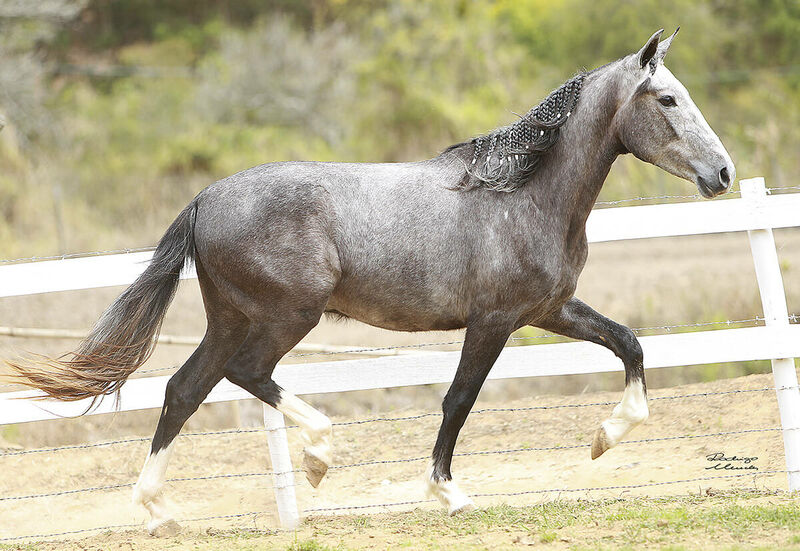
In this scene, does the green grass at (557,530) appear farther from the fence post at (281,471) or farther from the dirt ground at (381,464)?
the dirt ground at (381,464)

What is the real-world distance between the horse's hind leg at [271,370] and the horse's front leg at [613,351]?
1.27 meters

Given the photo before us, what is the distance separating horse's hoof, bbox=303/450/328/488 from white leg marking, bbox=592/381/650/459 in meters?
1.46

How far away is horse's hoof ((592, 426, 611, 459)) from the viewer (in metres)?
5.00

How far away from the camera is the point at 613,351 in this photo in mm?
5082

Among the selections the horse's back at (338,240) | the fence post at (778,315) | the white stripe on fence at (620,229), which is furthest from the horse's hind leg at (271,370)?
the fence post at (778,315)

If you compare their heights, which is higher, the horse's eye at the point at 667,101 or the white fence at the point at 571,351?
the horse's eye at the point at 667,101

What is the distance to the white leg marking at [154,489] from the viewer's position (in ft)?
15.7

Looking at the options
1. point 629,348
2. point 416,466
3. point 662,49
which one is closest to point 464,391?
point 629,348

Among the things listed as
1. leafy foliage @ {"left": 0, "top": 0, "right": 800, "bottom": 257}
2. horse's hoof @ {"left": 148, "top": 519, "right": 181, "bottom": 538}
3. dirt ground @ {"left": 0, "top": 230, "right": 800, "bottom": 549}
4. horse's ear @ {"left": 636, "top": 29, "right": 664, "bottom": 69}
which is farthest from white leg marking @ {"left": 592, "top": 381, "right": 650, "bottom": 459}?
leafy foliage @ {"left": 0, "top": 0, "right": 800, "bottom": 257}

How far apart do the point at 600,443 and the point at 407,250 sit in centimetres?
148

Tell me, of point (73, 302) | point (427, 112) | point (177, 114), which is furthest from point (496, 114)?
point (73, 302)

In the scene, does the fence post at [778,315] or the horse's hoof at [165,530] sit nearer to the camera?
the horse's hoof at [165,530]

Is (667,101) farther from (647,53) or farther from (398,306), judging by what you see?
(398,306)

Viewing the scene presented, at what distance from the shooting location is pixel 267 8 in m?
28.1
